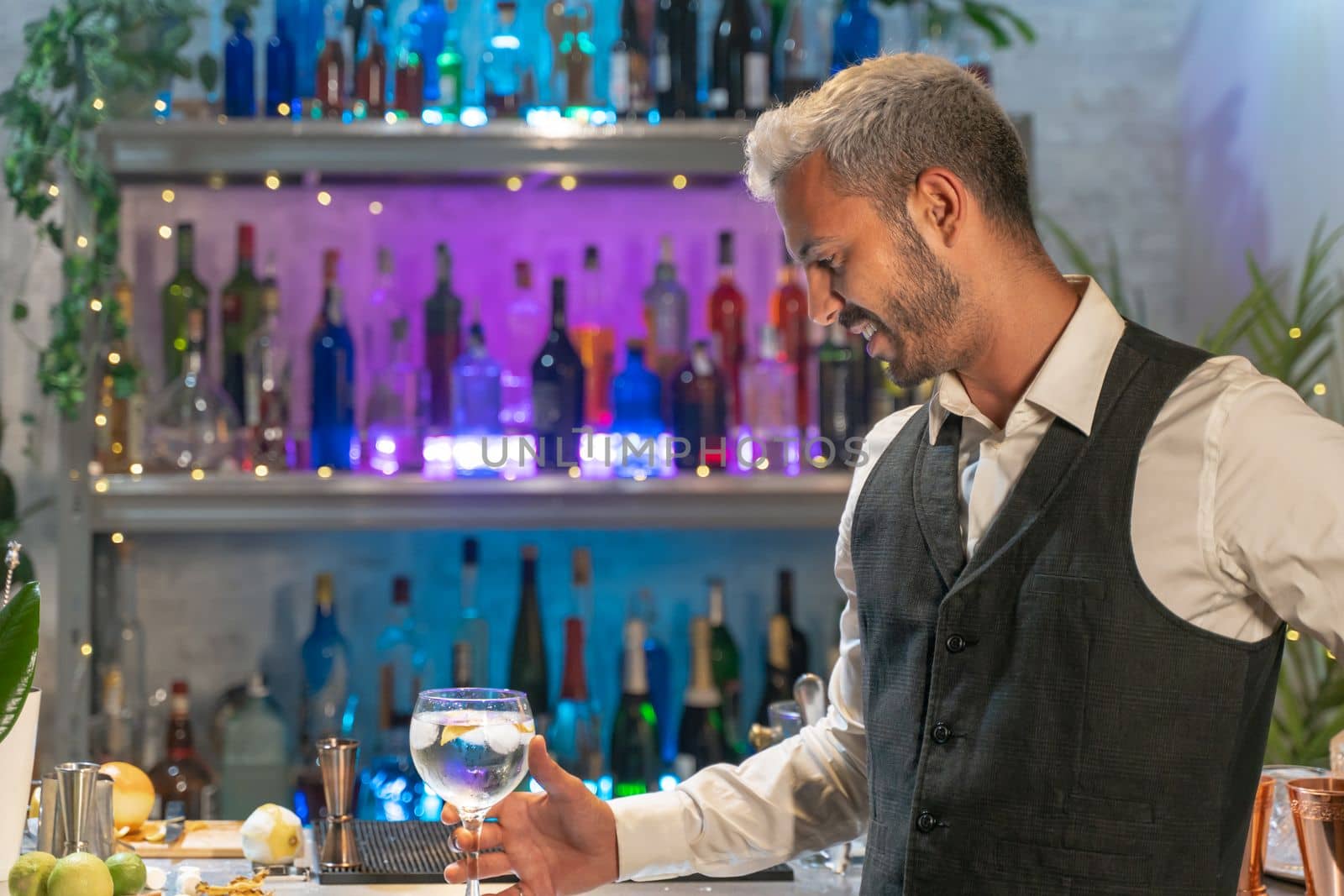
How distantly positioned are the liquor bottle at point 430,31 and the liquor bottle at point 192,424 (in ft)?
1.99

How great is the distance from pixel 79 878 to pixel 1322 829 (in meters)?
0.98

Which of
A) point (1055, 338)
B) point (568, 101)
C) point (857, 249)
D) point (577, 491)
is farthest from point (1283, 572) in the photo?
point (568, 101)

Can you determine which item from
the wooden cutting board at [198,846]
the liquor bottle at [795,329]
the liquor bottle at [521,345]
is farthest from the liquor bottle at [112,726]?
the liquor bottle at [795,329]

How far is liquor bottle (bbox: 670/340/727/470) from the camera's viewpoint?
2465mm

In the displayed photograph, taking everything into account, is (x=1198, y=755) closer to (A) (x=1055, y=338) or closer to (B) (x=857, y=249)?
(A) (x=1055, y=338)

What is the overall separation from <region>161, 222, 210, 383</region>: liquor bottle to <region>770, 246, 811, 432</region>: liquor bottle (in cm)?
103

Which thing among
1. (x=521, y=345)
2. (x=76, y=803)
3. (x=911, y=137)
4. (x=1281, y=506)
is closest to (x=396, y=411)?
(x=521, y=345)

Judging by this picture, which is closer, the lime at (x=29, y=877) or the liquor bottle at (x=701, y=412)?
the lime at (x=29, y=877)

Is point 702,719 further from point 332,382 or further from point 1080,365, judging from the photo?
point 1080,365

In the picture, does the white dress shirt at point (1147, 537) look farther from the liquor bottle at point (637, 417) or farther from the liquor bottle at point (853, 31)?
the liquor bottle at point (853, 31)

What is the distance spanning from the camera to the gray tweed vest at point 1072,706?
1.00 metres

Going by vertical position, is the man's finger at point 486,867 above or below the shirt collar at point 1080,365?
below

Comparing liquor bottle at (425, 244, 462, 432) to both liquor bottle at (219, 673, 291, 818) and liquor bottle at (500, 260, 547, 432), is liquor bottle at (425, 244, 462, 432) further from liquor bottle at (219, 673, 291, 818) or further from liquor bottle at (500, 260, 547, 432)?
liquor bottle at (219, 673, 291, 818)

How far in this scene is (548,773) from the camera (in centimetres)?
112
